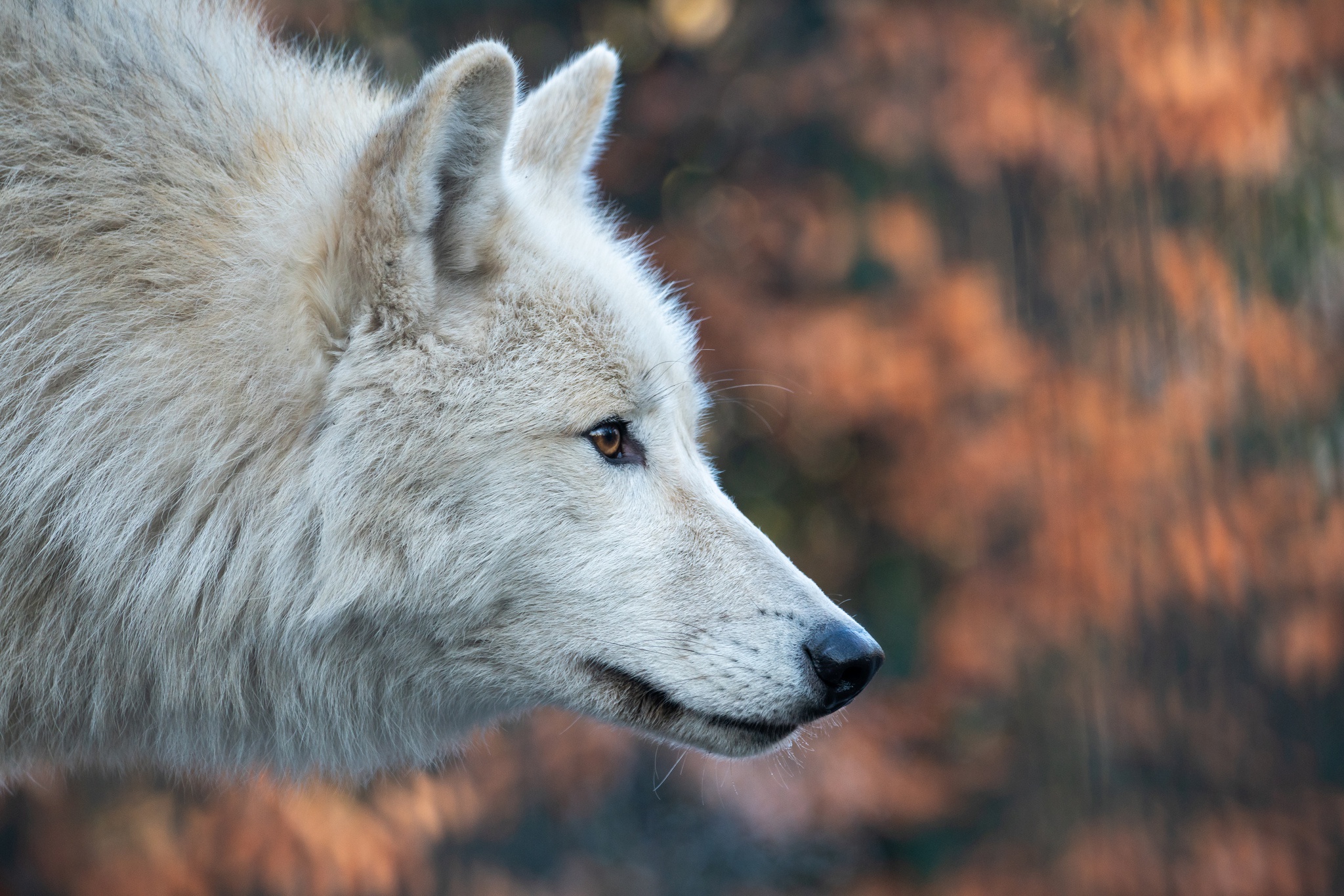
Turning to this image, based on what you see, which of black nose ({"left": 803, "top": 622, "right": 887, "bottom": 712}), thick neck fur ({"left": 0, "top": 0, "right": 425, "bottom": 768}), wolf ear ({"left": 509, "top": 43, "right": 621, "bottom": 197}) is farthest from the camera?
wolf ear ({"left": 509, "top": 43, "right": 621, "bottom": 197})

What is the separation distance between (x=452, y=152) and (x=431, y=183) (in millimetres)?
112

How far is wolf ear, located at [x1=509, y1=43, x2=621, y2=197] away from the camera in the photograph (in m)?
2.82

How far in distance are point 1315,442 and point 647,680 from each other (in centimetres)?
469

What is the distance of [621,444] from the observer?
2.32 meters

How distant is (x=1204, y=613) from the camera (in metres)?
5.45

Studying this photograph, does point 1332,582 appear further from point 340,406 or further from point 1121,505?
point 340,406

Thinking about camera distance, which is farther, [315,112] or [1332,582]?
[1332,582]

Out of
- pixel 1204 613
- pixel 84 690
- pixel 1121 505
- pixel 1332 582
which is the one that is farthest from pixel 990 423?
pixel 84 690

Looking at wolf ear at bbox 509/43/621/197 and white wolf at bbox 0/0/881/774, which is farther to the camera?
wolf ear at bbox 509/43/621/197

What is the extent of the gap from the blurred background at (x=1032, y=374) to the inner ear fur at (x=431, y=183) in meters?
3.29

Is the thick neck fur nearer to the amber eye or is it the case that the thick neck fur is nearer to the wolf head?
the wolf head

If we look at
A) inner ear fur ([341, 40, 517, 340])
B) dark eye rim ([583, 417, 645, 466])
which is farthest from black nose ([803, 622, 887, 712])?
inner ear fur ([341, 40, 517, 340])

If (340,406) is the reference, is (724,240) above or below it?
below

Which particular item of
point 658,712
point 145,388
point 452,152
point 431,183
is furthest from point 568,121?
point 658,712
